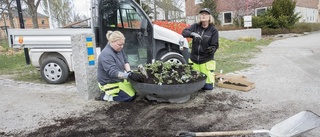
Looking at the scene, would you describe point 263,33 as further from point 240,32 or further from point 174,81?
point 174,81

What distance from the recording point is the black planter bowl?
13.8ft

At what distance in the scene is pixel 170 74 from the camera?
4508 millimetres

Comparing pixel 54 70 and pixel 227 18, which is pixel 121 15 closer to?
pixel 54 70

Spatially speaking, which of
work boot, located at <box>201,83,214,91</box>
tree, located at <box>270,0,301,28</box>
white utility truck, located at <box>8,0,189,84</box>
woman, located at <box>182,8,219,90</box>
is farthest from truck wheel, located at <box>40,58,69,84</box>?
tree, located at <box>270,0,301,28</box>

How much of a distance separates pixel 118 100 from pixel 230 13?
2338cm

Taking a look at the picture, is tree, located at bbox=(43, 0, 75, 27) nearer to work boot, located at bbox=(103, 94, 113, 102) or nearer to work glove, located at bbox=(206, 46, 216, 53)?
work boot, located at bbox=(103, 94, 113, 102)

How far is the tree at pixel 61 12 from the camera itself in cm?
669

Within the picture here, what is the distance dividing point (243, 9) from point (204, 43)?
19792 mm

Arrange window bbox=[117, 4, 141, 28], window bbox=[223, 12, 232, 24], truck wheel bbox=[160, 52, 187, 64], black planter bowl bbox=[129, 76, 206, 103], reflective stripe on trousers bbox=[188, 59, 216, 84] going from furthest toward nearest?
window bbox=[223, 12, 232, 24], truck wheel bbox=[160, 52, 187, 64], window bbox=[117, 4, 141, 28], reflective stripe on trousers bbox=[188, 59, 216, 84], black planter bowl bbox=[129, 76, 206, 103]

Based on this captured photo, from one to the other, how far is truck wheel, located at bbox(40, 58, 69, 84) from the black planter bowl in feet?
7.95

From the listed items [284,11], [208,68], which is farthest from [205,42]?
[284,11]

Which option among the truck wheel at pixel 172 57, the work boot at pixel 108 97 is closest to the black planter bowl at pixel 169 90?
the work boot at pixel 108 97

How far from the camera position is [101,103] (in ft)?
15.1

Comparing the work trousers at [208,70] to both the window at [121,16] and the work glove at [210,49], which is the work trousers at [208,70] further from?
the window at [121,16]
